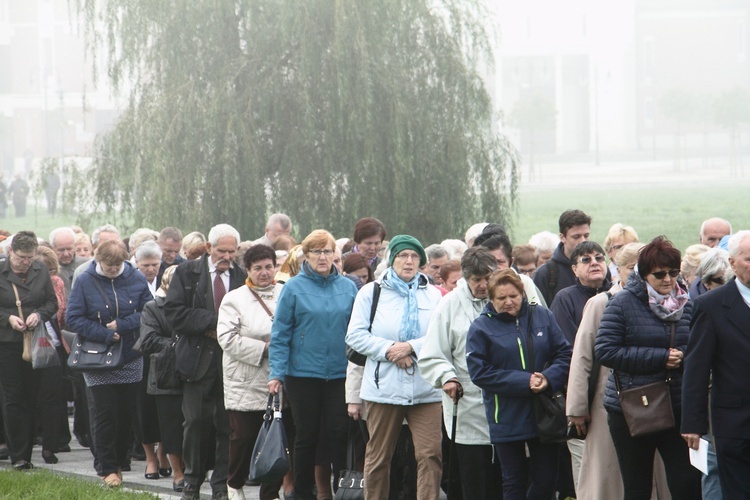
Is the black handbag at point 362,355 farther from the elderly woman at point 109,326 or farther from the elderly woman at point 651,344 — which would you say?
the elderly woman at point 109,326

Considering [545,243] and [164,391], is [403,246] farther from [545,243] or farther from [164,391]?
[545,243]

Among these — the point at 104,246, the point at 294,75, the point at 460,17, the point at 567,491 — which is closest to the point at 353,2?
the point at 294,75

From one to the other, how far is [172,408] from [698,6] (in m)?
106

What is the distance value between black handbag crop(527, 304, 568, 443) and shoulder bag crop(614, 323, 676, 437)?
0.45 m

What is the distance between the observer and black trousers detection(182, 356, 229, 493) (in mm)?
9445

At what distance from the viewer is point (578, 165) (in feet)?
344

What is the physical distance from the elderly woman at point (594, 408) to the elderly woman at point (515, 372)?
0.35 feet

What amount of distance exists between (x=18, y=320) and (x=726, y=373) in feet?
23.1

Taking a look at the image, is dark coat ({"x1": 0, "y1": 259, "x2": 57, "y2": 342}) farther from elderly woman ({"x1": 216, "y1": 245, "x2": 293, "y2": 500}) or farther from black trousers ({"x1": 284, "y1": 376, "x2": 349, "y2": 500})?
black trousers ({"x1": 284, "y1": 376, "x2": 349, "y2": 500})

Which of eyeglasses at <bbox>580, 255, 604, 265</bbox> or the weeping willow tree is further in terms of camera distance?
the weeping willow tree

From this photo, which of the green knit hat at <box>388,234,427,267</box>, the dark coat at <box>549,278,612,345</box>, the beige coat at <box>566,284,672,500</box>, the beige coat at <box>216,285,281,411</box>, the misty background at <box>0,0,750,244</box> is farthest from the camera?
the misty background at <box>0,0,750,244</box>

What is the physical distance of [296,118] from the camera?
20.9m

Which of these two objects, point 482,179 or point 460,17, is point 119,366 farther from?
point 460,17

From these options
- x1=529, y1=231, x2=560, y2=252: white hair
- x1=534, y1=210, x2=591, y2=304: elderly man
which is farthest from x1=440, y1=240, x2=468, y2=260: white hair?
x1=534, y1=210, x2=591, y2=304: elderly man
